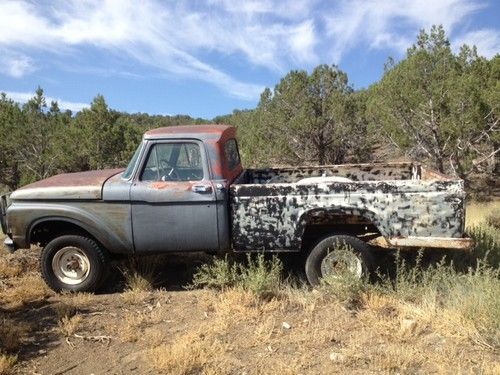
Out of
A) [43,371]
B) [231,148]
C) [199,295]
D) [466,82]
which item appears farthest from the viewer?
[466,82]

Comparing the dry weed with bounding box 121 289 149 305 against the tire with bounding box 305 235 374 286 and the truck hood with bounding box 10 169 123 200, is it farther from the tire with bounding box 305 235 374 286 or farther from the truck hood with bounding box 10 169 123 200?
the tire with bounding box 305 235 374 286

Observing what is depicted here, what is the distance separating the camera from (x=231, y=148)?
6.07 meters

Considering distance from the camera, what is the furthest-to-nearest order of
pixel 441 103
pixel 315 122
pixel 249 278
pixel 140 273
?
pixel 315 122
pixel 441 103
pixel 140 273
pixel 249 278

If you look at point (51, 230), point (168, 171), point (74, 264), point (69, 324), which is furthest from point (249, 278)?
point (51, 230)

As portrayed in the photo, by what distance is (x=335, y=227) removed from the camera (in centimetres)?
530

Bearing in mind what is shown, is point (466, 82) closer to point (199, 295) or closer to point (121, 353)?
point (199, 295)

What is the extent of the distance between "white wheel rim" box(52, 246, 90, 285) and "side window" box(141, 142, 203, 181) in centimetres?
124

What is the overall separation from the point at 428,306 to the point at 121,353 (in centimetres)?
289

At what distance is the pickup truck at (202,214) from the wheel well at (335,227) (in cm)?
1

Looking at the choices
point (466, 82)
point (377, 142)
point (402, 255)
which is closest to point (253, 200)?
point (402, 255)

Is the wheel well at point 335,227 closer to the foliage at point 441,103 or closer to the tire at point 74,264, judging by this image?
the tire at point 74,264

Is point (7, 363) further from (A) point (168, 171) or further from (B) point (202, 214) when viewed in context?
(A) point (168, 171)

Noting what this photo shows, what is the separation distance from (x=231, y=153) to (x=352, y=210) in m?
1.85

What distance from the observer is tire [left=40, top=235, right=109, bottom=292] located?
5367mm
